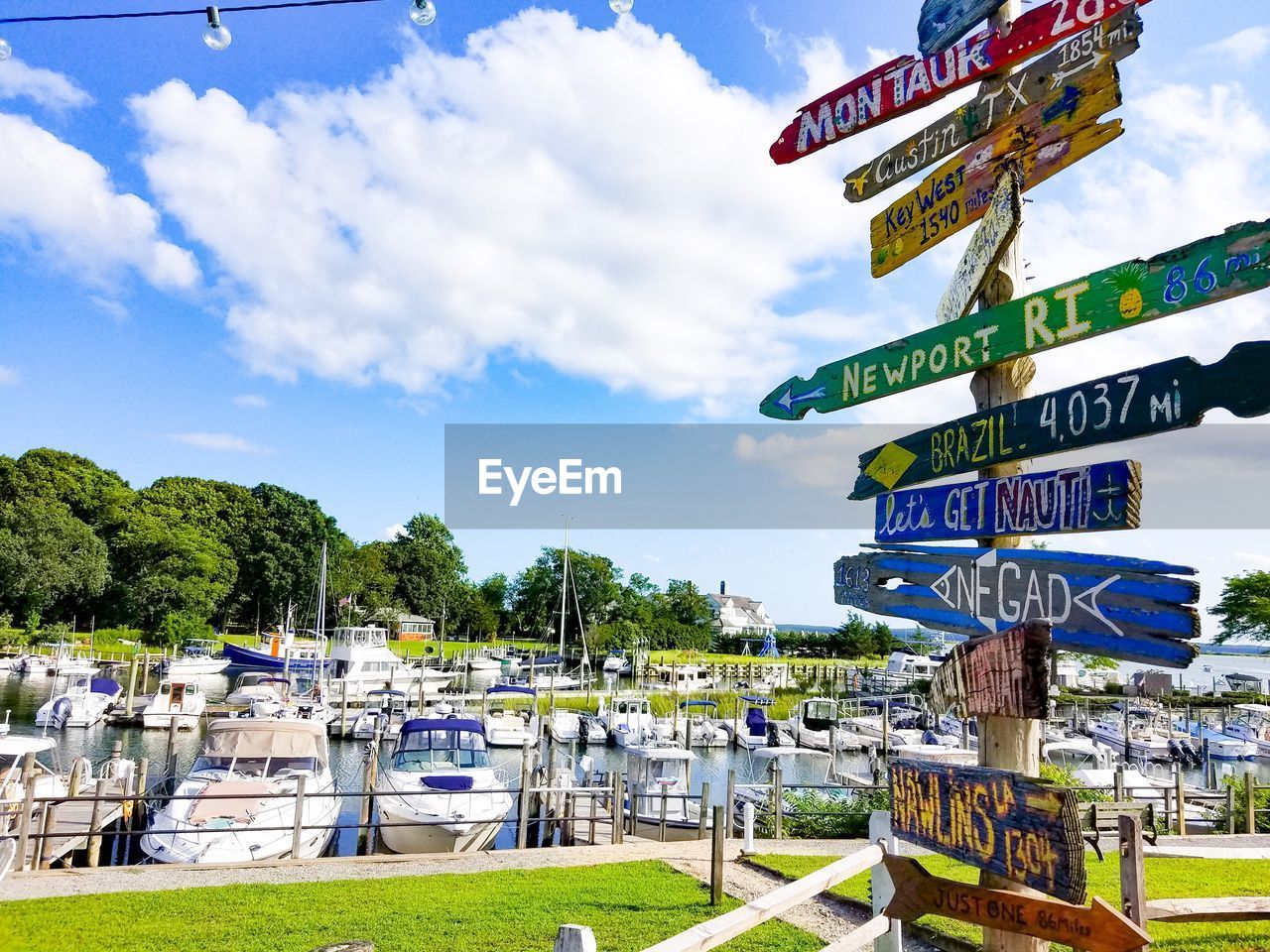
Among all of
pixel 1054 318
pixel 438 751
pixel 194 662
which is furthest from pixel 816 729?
pixel 1054 318

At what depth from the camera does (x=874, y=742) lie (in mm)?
35062

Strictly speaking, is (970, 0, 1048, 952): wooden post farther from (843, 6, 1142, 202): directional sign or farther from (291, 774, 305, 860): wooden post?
(291, 774, 305, 860): wooden post

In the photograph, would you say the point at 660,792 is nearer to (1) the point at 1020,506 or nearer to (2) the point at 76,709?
(1) the point at 1020,506

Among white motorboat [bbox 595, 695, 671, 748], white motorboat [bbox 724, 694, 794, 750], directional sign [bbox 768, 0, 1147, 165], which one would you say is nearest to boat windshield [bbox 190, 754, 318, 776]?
white motorboat [bbox 595, 695, 671, 748]

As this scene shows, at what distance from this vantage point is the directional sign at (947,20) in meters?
4.87

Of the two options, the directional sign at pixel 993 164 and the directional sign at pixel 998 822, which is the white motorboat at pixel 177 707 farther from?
the directional sign at pixel 998 822

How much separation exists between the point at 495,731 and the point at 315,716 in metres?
7.59

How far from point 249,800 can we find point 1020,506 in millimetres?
15588

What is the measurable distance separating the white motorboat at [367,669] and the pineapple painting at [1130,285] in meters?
45.8

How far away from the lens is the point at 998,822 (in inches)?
137

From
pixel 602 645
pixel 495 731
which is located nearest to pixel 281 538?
pixel 602 645

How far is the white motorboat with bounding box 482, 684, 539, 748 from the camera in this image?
33.3 metres

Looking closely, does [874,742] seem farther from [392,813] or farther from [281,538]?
[281,538]

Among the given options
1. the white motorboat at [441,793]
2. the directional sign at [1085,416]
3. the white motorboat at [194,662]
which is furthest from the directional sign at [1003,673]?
the white motorboat at [194,662]
